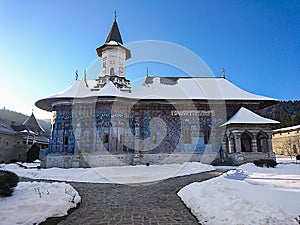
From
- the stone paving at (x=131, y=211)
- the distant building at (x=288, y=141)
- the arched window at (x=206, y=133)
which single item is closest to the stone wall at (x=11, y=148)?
the arched window at (x=206, y=133)

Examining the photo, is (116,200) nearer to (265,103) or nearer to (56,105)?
(56,105)

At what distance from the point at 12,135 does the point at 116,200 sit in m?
27.9

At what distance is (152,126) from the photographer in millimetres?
17516

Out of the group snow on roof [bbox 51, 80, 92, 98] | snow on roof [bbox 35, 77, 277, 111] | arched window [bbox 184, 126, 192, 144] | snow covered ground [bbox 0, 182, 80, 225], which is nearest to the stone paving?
Answer: snow covered ground [bbox 0, 182, 80, 225]

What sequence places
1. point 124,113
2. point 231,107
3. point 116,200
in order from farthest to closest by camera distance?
point 231,107, point 124,113, point 116,200

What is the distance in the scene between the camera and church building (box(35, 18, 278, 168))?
1591 cm

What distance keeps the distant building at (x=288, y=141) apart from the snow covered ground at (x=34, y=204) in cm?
3639

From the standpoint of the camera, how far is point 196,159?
55.8 ft

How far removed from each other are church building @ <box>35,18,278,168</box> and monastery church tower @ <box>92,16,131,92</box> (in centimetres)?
236

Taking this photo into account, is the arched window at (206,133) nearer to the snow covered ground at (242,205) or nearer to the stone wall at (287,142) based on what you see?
the snow covered ground at (242,205)

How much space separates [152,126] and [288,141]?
28.7 metres

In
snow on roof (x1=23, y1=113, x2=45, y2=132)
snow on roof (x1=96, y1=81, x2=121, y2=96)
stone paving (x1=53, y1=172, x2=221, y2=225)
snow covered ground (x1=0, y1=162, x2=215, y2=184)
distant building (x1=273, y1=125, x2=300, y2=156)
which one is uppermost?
snow on roof (x1=96, y1=81, x2=121, y2=96)

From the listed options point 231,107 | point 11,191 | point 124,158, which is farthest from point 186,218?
point 231,107

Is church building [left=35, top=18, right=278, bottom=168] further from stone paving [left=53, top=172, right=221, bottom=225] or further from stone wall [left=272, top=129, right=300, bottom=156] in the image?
stone wall [left=272, top=129, right=300, bottom=156]
